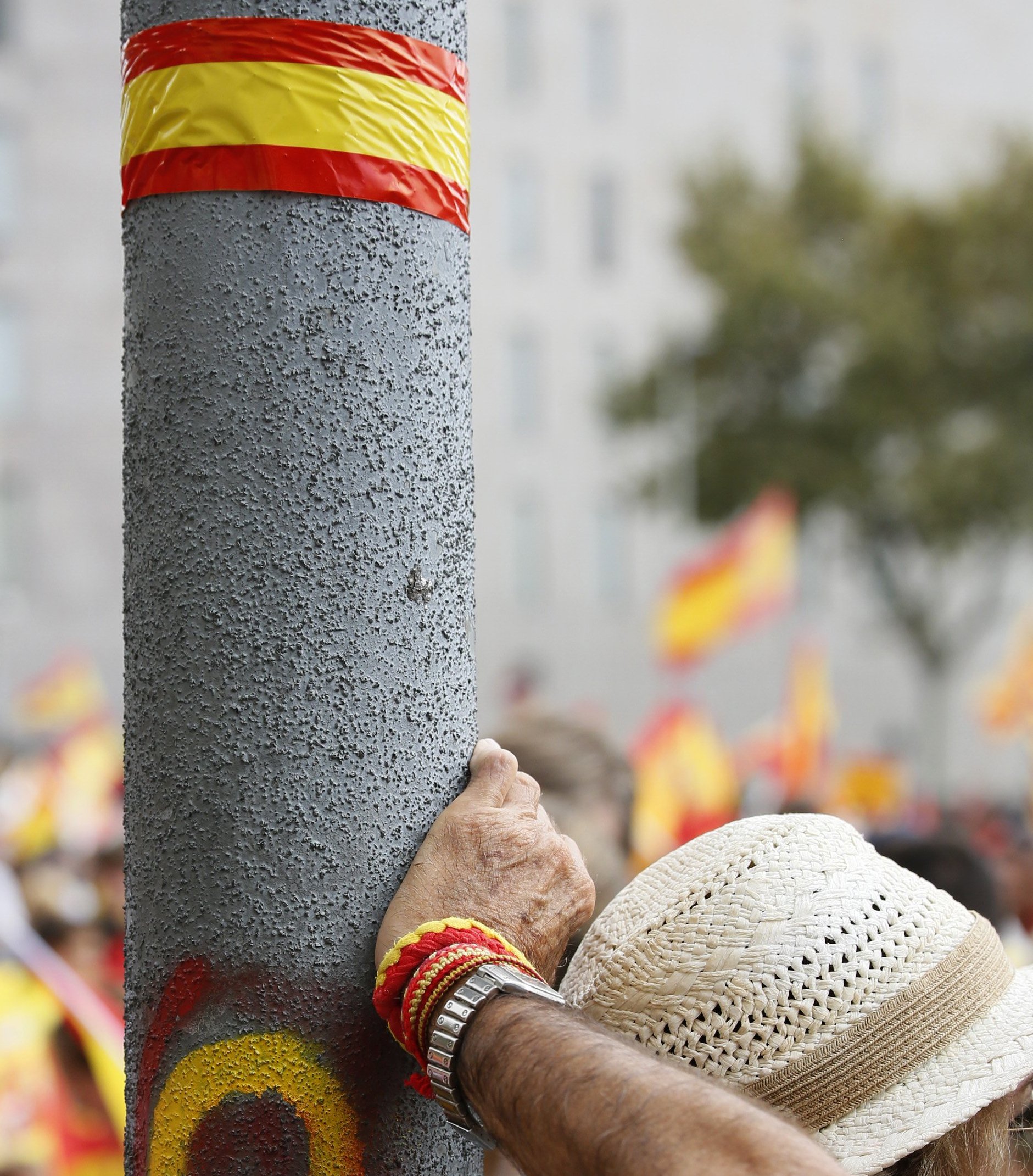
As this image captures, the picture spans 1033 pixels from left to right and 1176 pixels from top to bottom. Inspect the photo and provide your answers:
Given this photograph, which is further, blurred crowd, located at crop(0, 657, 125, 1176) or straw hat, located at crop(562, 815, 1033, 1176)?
blurred crowd, located at crop(0, 657, 125, 1176)

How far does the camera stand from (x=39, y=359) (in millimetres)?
23969

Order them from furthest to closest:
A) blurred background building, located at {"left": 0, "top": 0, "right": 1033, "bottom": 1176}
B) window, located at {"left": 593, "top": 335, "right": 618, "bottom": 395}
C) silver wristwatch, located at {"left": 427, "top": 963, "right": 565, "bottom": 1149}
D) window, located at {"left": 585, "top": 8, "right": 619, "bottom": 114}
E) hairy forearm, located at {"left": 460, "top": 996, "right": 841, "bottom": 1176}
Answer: window, located at {"left": 585, "top": 8, "right": 619, "bottom": 114} → window, located at {"left": 593, "top": 335, "right": 618, "bottom": 395} → blurred background building, located at {"left": 0, "top": 0, "right": 1033, "bottom": 1176} → silver wristwatch, located at {"left": 427, "top": 963, "right": 565, "bottom": 1149} → hairy forearm, located at {"left": 460, "top": 996, "right": 841, "bottom": 1176}

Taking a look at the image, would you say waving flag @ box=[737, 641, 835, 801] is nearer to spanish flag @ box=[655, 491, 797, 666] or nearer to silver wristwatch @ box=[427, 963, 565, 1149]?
spanish flag @ box=[655, 491, 797, 666]

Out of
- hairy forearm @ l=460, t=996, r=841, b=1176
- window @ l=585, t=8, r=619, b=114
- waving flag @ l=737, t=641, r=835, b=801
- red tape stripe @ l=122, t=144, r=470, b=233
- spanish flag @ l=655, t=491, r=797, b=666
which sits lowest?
waving flag @ l=737, t=641, r=835, b=801

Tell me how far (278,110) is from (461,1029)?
2.86 feet

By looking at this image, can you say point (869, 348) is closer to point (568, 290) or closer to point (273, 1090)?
point (568, 290)

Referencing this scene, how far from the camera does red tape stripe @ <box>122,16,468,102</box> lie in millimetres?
1375

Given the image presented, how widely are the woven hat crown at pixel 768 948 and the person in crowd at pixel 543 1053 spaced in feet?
0.30

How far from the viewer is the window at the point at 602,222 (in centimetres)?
2808

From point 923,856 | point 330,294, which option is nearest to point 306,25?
point 330,294

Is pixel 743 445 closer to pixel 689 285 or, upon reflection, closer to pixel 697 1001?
pixel 689 285

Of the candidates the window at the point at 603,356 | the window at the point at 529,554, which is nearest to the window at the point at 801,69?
the window at the point at 603,356

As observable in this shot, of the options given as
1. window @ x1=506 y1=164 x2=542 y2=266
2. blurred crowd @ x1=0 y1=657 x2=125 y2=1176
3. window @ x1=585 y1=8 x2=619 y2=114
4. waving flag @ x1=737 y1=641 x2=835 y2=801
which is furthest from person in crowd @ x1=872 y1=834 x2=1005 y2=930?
window @ x1=585 y1=8 x2=619 y2=114

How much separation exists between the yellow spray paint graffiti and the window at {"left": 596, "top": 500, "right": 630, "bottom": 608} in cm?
2618
